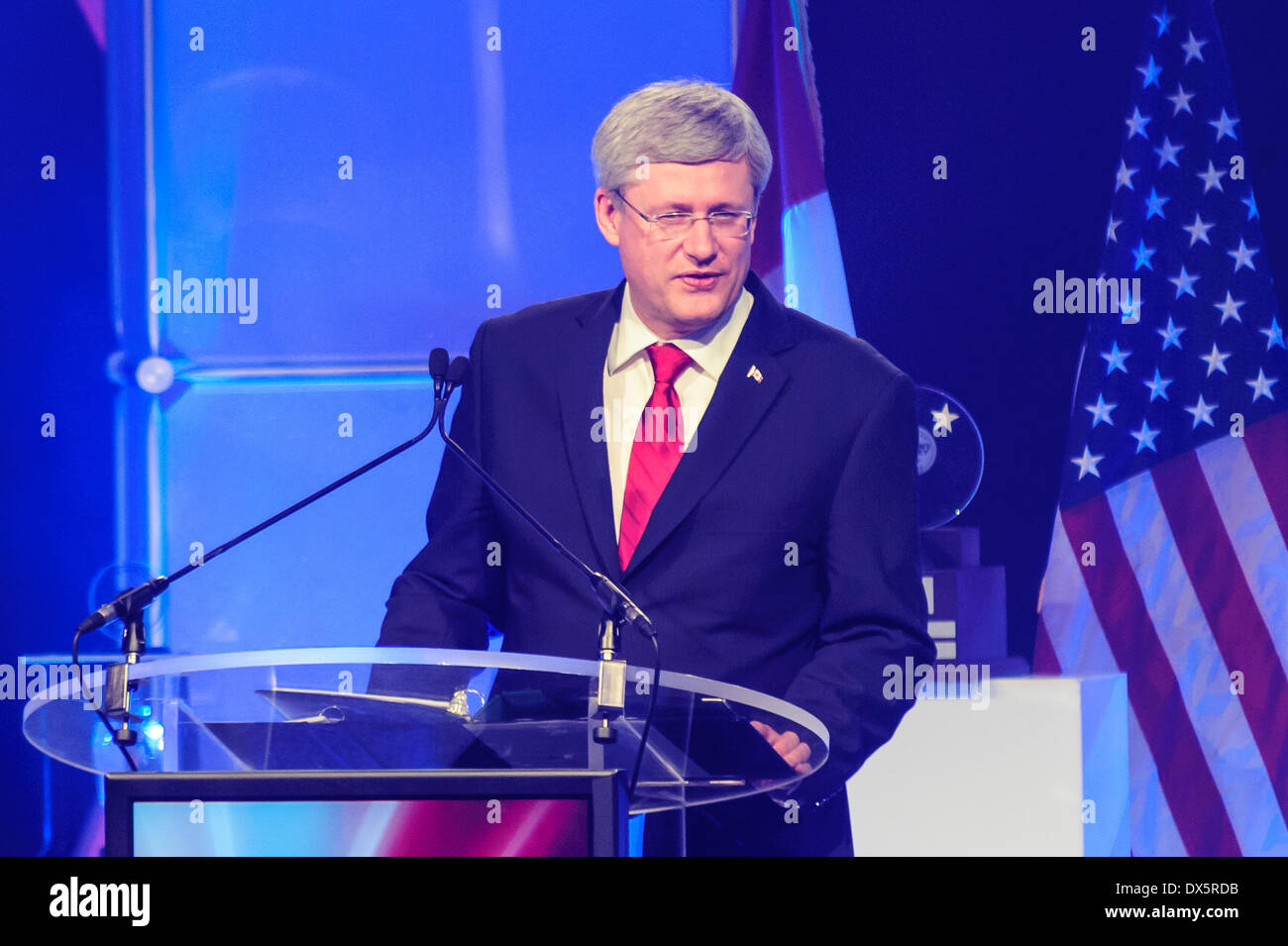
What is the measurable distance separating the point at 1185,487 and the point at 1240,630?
36 cm

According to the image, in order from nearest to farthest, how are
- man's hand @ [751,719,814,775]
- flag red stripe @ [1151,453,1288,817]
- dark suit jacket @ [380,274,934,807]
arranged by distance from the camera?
man's hand @ [751,719,814,775]
dark suit jacket @ [380,274,934,807]
flag red stripe @ [1151,453,1288,817]

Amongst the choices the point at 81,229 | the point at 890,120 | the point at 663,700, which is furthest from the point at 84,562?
the point at 663,700

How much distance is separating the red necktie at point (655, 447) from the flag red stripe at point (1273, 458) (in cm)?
184

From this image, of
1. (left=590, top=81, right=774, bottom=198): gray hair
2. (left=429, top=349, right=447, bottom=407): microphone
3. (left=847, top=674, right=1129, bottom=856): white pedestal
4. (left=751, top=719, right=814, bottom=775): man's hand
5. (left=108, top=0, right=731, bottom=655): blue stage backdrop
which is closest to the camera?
(left=751, top=719, right=814, bottom=775): man's hand

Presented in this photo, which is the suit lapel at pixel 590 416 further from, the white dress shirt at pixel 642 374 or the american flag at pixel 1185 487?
the american flag at pixel 1185 487

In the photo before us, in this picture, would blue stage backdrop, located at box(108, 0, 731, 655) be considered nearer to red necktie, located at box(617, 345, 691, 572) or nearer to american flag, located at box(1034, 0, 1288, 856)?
american flag, located at box(1034, 0, 1288, 856)

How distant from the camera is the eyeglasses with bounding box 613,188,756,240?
2176 millimetres

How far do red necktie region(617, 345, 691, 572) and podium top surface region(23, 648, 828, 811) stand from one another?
2.52 feet

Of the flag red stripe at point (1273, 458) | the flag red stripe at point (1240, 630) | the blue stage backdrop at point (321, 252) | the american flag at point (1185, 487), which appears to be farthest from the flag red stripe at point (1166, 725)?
the blue stage backdrop at point (321, 252)

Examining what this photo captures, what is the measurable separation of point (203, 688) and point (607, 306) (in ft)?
3.68

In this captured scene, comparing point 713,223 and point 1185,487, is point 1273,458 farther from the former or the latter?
point 713,223

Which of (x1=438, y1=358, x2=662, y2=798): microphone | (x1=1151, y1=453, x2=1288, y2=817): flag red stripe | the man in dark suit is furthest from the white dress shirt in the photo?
(x1=1151, y1=453, x2=1288, y2=817): flag red stripe

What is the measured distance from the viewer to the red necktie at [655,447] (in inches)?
85.0
